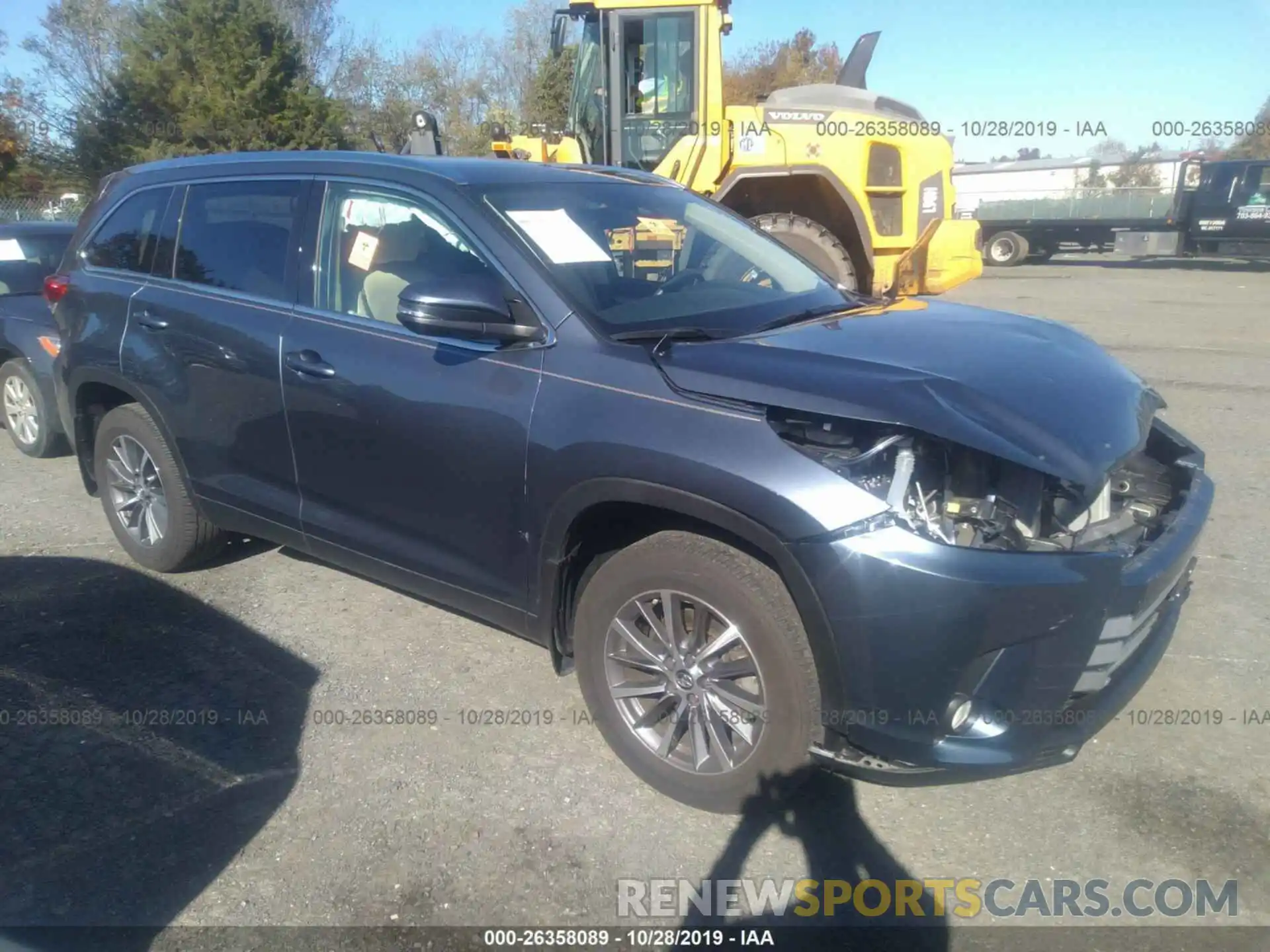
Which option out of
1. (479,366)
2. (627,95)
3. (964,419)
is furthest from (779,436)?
(627,95)

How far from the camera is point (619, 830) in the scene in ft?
9.52

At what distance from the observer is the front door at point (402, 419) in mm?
3156

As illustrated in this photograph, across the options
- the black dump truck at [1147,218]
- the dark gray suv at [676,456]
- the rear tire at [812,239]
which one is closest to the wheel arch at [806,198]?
the rear tire at [812,239]

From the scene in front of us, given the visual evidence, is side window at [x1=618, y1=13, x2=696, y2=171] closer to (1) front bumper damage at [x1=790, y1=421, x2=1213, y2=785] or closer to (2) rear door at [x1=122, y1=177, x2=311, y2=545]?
(2) rear door at [x1=122, y1=177, x2=311, y2=545]

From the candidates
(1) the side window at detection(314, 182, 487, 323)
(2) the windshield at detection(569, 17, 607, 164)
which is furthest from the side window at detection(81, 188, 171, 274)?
(2) the windshield at detection(569, 17, 607, 164)

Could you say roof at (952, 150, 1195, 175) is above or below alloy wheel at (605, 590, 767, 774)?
above

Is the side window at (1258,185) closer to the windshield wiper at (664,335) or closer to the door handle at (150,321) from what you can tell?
the windshield wiper at (664,335)

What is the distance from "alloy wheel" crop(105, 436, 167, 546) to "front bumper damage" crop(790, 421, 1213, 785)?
3.44 meters

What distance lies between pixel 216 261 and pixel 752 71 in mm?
48372

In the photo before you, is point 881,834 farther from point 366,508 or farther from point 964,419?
point 366,508

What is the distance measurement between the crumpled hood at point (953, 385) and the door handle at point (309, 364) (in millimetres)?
1394

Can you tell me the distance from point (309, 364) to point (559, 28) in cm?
748

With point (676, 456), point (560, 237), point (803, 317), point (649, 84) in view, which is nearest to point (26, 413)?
point (560, 237)

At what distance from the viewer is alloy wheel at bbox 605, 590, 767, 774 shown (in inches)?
110
